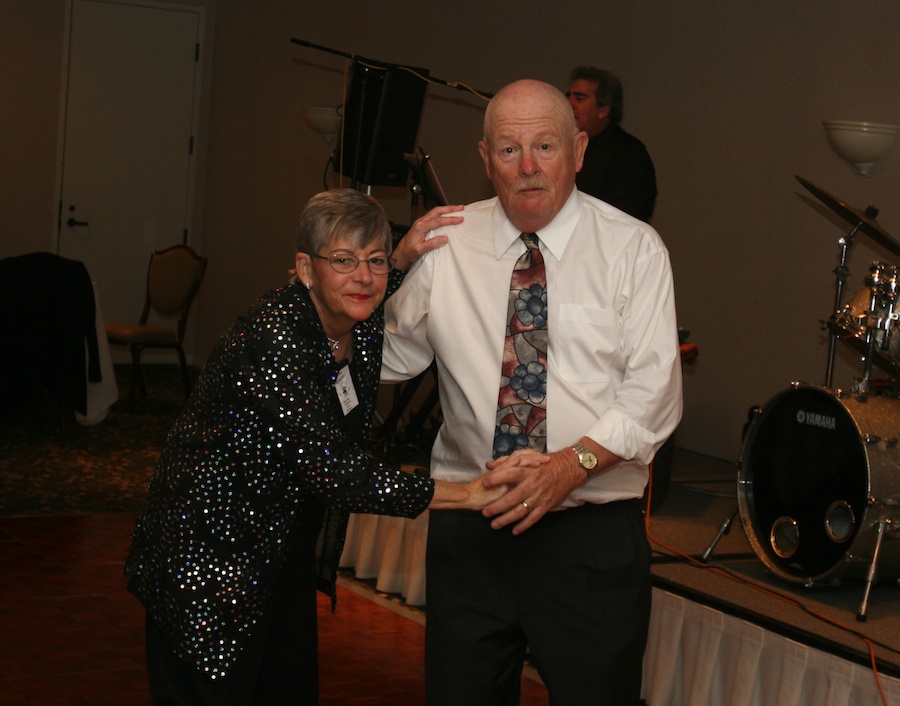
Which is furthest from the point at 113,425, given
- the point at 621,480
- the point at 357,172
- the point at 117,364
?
the point at 621,480

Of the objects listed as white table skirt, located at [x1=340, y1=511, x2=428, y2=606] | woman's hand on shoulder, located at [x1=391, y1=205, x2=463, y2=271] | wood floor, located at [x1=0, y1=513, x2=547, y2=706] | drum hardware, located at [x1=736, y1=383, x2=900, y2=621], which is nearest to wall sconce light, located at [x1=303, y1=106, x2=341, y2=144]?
wood floor, located at [x1=0, y1=513, x2=547, y2=706]

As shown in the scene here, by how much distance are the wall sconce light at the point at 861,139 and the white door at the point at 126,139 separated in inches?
268

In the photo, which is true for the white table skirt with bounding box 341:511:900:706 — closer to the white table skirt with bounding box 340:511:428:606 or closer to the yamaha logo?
the yamaha logo

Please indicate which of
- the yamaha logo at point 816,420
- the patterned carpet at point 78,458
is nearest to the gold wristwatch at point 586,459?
the yamaha logo at point 816,420

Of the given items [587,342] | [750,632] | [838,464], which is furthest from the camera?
[838,464]

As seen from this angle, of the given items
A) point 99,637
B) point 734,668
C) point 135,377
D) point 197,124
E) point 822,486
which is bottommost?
point 135,377

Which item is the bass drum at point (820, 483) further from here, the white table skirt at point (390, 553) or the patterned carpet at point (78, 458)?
the patterned carpet at point (78, 458)

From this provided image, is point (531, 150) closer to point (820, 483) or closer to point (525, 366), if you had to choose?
point (525, 366)

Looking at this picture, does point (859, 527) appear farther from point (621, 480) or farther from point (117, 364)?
point (117, 364)

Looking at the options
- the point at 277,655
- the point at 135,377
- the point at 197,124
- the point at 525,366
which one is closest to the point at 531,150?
the point at 525,366

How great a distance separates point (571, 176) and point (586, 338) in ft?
A: 1.09

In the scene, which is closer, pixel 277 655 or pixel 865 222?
pixel 277 655

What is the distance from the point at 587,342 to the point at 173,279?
273 inches

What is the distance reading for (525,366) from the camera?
7.32 ft
